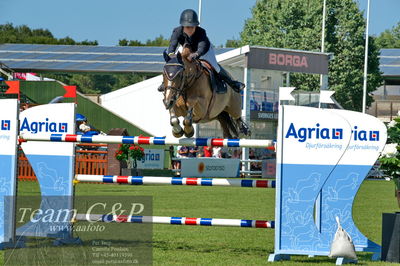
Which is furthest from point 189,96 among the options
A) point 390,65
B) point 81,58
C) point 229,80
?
point 390,65

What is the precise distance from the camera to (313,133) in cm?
714

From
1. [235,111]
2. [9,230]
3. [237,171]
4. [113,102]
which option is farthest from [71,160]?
[113,102]

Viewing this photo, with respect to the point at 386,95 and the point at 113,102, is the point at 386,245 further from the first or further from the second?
the point at 386,95

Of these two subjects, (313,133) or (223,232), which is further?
(223,232)

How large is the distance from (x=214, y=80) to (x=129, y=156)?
13518 millimetres

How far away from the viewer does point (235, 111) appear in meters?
10.7

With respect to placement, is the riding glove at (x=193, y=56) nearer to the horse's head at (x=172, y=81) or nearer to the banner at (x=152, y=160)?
the horse's head at (x=172, y=81)

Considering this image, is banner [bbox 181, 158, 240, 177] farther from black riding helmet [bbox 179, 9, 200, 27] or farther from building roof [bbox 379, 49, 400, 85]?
building roof [bbox 379, 49, 400, 85]

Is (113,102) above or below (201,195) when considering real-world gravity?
above

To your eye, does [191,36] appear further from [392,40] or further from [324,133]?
[392,40]

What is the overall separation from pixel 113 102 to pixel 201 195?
24008 mm

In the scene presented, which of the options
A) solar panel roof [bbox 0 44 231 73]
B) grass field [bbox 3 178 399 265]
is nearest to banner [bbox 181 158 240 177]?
grass field [bbox 3 178 399 265]

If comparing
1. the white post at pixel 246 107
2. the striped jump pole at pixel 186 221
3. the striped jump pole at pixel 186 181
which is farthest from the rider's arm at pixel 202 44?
the white post at pixel 246 107

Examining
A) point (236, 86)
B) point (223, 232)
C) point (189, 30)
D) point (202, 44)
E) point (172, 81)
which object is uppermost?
point (189, 30)
